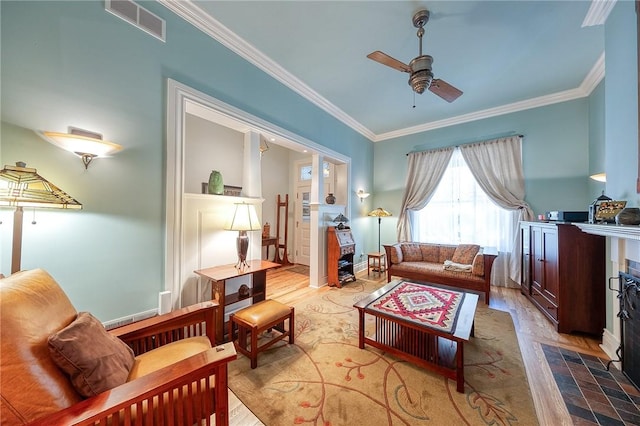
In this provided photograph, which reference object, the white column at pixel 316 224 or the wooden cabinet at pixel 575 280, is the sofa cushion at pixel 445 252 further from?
the white column at pixel 316 224

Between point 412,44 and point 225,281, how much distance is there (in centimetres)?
327

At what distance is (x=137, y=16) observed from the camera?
1.78 metres

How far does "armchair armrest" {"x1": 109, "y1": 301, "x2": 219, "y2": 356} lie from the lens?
1.36m

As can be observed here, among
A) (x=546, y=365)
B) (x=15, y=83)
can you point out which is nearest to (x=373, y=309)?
(x=546, y=365)

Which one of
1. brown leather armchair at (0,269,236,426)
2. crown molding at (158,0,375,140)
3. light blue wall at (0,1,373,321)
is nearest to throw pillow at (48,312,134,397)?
brown leather armchair at (0,269,236,426)

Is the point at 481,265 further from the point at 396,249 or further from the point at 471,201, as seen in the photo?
the point at 471,201

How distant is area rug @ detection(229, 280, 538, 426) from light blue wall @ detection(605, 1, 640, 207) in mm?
1700

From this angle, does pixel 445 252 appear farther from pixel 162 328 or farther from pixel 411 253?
pixel 162 328

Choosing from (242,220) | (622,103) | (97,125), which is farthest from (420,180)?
(97,125)

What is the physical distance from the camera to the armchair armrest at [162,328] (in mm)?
1364

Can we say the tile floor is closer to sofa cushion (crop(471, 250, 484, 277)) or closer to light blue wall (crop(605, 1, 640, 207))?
sofa cushion (crop(471, 250, 484, 277))

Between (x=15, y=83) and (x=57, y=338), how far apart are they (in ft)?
5.28

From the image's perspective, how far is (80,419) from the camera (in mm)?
758

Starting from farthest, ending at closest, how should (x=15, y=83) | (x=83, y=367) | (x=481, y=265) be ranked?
1. (x=481, y=265)
2. (x=15, y=83)
3. (x=83, y=367)
